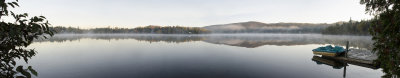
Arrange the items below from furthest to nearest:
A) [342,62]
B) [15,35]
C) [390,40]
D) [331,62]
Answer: [331,62] < [342,62] < [390,40] < [15,35]

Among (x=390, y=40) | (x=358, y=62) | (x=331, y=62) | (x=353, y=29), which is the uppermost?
(x=353, y=29)

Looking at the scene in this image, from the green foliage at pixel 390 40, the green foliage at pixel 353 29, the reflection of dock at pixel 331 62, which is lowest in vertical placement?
the reflection of dock at pixel 331 62

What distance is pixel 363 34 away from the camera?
99.6 meters

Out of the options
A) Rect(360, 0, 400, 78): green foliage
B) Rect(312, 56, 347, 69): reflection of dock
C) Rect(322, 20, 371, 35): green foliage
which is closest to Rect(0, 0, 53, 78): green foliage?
Rect(360, 0, 400, 78): green foliage

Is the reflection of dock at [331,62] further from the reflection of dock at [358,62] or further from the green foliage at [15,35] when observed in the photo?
the green foliage at [15,35]

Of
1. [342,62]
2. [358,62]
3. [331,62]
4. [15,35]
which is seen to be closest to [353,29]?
[342,62]

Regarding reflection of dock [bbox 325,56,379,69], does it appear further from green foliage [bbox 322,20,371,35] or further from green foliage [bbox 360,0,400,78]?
green foliage [bbox 322,20,371,35]

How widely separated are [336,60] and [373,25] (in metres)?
19.0

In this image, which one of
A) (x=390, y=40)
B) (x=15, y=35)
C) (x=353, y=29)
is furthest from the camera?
(x=353, y=29)

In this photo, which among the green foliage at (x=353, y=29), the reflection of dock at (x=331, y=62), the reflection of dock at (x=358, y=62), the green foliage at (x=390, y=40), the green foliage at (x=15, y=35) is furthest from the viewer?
the green foliage at (x=353, y=29)

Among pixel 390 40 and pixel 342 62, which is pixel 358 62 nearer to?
pixel 342 62

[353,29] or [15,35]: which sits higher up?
[353,29]

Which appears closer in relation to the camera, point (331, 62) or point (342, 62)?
point (342, 62)

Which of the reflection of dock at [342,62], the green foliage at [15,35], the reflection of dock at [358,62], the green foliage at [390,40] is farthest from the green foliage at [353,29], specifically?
the green foliage at [15,35]
